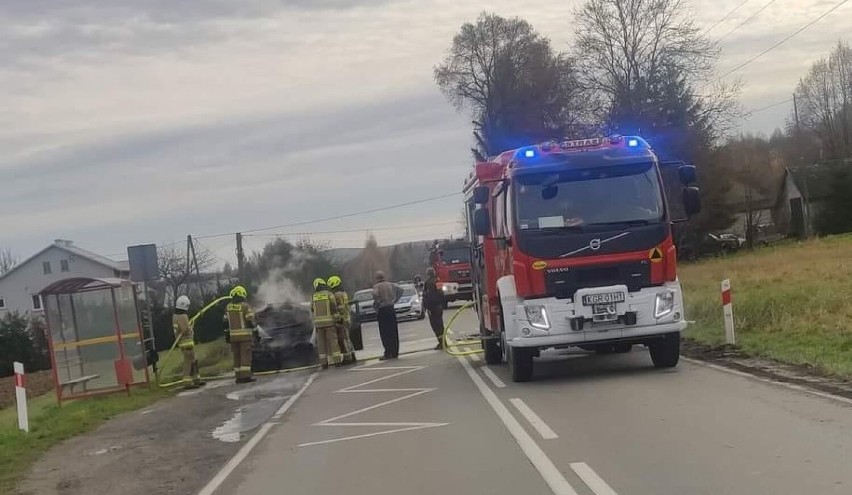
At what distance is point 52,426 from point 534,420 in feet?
24.7

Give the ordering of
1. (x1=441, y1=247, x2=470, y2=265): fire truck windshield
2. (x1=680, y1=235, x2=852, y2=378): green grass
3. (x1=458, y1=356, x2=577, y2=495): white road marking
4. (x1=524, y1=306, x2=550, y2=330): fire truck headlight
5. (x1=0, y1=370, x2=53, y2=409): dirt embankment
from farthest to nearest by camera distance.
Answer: (x1=441, y1=247, x2=470, y2=265): fire truck windshield → (x1=0, y1=370, x2=53, y2=409): dirt embankment → (x1=680, y1=235, x2=852, y2=378): green grass → (x1=524, y1=306, x2=550, y2=330): fire truck headlight → (x1=458, y1=356, x2=577, y2=495): white road marking

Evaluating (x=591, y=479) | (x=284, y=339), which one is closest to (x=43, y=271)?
(x=284, y=339)

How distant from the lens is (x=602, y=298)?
474 inches

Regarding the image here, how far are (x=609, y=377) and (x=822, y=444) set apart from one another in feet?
17.8

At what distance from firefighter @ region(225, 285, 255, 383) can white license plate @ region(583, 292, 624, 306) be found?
7971 mm

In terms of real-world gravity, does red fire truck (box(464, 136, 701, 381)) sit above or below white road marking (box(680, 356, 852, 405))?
above

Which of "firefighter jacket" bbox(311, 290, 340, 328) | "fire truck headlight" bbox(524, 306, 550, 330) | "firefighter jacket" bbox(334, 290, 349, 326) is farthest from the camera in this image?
"firefighter jacket" bbox(334, 290, 349, 326)

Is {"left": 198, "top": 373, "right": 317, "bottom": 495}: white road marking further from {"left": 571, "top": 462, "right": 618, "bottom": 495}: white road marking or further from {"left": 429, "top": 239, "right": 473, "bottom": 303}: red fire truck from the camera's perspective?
{"left": 429, "top": 239, "right": 473, "bottom": 303}: red fire truck

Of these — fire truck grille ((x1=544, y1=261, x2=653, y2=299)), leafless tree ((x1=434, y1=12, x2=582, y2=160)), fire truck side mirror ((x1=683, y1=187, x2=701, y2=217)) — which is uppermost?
leafless tree ((x1=434, y1=12, x2=582, y2=160))

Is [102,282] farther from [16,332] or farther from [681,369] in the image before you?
[16,332]

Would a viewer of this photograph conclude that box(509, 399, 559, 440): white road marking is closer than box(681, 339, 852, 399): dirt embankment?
Yes

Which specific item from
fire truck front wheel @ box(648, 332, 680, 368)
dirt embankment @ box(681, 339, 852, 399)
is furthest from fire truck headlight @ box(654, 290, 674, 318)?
dirt embankment @ box(681, 339, 852, 399)

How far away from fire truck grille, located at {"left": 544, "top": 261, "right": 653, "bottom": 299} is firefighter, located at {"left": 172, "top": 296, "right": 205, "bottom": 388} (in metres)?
8.18

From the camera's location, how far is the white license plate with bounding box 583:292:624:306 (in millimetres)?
12031
